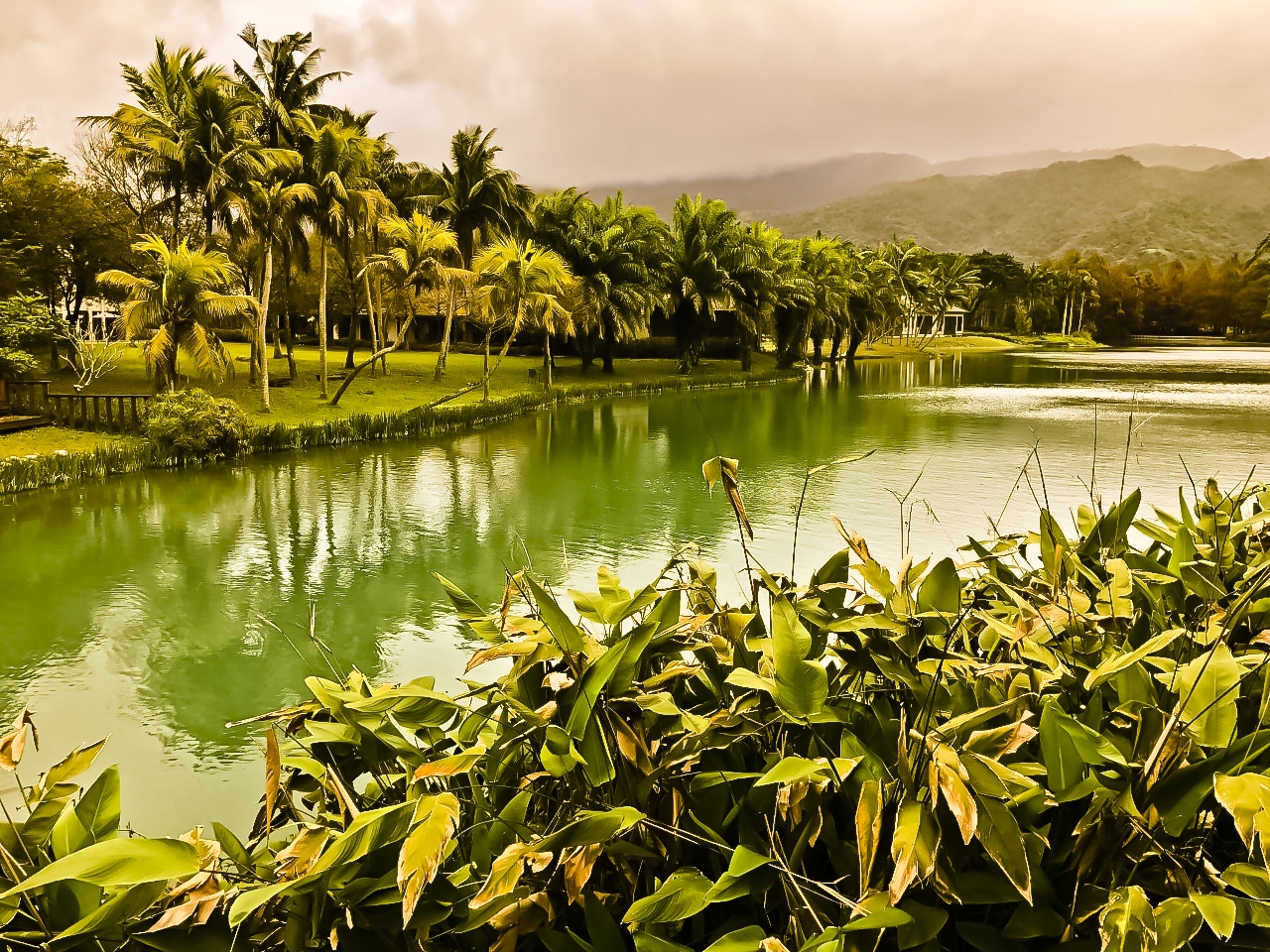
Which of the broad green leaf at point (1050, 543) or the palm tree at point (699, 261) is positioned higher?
the palm tree at point (699, 261)

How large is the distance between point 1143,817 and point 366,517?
10.2 meters

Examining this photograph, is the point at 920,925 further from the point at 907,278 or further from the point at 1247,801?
the point at 907,278

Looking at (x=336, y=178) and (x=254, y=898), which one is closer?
(x=254, y=898)

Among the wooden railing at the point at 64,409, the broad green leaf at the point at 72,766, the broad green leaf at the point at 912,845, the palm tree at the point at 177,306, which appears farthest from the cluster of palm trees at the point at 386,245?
the broad green leaf at the point at 912,845

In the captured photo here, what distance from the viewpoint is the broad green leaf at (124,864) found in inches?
46.8

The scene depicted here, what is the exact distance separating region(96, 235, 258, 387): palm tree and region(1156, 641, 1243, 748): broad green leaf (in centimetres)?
1899

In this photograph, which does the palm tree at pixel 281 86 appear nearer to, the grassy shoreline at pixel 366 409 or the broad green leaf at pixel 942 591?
the grassy shoreline at pixel 366 409

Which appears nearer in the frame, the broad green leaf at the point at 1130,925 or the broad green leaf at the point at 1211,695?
the broad green leaf at the point at 1130,925

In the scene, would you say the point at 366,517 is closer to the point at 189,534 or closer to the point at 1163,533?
the point at 189,534

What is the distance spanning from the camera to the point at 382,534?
978 centimetres

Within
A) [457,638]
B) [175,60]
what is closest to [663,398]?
[175,60]

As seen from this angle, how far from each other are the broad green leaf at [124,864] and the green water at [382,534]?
56 centimetres

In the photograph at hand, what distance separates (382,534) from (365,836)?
8.92 m

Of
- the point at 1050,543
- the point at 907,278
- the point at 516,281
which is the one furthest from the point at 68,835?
the point at 907,278
